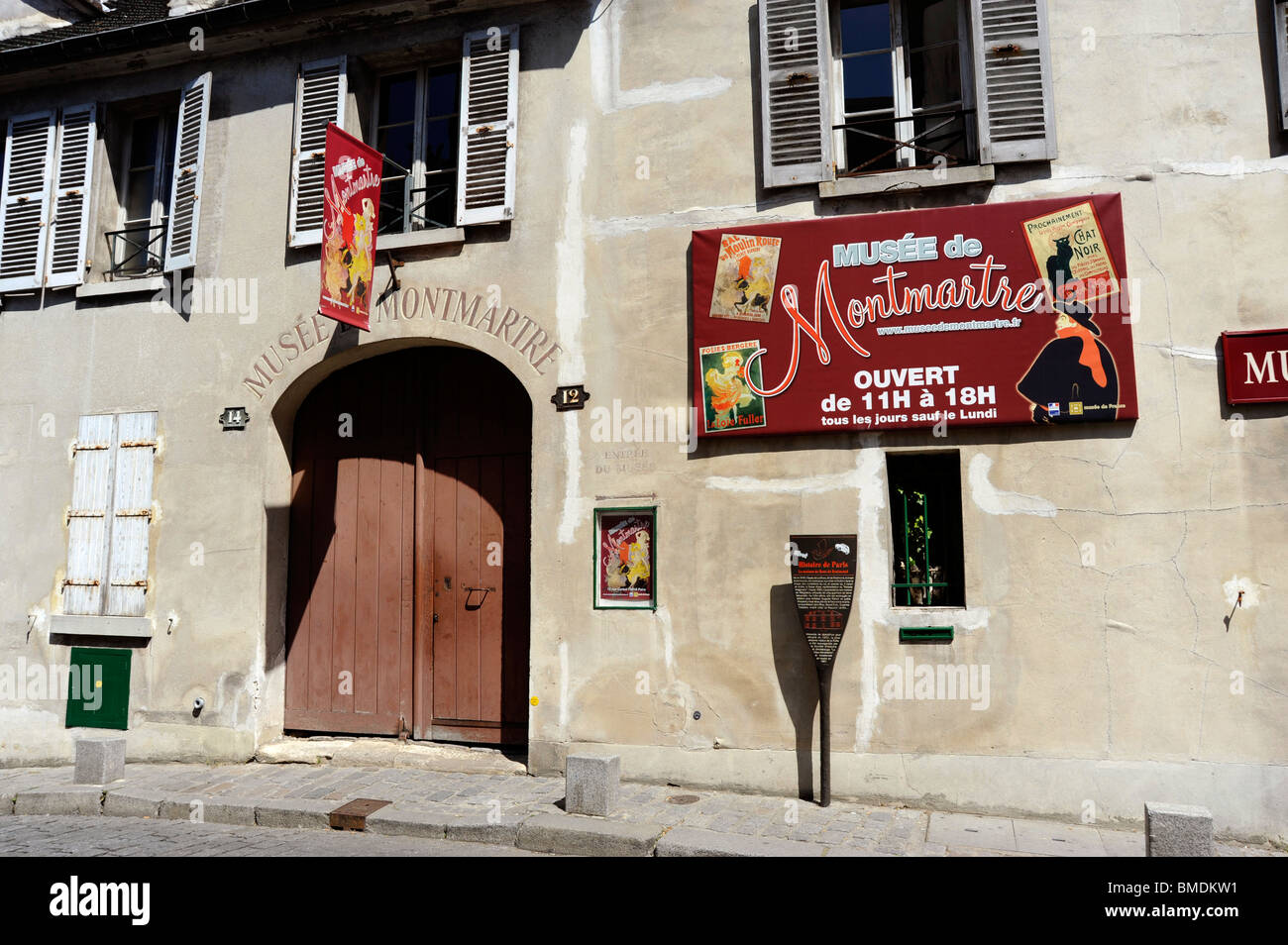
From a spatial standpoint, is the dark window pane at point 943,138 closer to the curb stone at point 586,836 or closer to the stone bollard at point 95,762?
the curb stone at point 586,836

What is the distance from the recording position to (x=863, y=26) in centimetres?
722

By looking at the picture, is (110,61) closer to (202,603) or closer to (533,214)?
(533,214)

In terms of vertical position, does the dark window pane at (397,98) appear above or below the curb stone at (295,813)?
above

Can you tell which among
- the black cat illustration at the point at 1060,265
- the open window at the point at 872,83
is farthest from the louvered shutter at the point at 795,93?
the black cat illustration at the point at 1060,265

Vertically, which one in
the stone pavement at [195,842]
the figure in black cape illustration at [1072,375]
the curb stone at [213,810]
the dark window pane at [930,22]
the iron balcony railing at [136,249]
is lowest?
the stone pavement at [195,842]

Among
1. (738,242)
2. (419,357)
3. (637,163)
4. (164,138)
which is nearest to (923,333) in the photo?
(738,242)

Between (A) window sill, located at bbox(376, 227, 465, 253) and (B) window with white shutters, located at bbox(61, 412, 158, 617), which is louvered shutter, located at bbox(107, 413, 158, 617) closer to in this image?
(B) window with white shutters, located at bbox(61, 412, 158, 617)

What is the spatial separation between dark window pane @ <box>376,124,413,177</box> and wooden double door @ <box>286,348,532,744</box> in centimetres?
166

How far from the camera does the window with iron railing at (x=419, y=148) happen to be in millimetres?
8062

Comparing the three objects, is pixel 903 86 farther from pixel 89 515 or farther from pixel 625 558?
pixel 89 515

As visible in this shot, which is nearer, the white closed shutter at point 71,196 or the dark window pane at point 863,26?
the dark window pane at point 863,26

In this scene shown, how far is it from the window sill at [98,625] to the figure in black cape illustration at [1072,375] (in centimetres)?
730

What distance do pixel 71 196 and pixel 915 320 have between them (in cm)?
775

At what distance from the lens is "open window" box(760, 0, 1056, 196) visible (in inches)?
271
